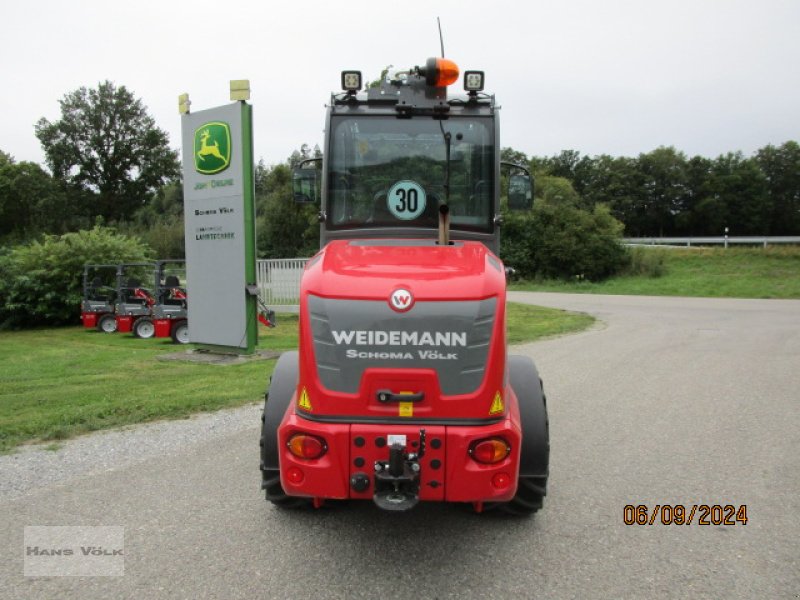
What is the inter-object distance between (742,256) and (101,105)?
166ft

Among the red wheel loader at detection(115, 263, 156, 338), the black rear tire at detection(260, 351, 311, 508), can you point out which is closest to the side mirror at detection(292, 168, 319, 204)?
the black rear tire at detection(260, 351, 311, 508)

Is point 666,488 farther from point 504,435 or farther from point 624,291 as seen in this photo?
point 624,291

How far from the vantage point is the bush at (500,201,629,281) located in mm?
34062

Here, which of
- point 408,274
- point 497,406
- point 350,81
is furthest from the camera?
point 350,81

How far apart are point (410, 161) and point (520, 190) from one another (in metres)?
1.13

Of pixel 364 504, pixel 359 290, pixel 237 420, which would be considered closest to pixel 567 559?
pixel 364 504

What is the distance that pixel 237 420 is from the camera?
257 inches

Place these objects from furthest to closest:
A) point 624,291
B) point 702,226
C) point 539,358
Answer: point 702,226
point 624,291
point 539,358

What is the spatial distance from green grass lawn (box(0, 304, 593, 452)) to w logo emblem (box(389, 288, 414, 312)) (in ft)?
13.2

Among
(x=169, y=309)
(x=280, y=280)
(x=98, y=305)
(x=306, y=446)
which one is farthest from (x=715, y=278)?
(x=306, y=446)

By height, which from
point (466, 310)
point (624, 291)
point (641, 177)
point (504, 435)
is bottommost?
point (624, 291)

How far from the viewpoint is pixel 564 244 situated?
34.2 m

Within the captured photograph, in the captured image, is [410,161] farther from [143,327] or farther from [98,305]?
[98,305]
